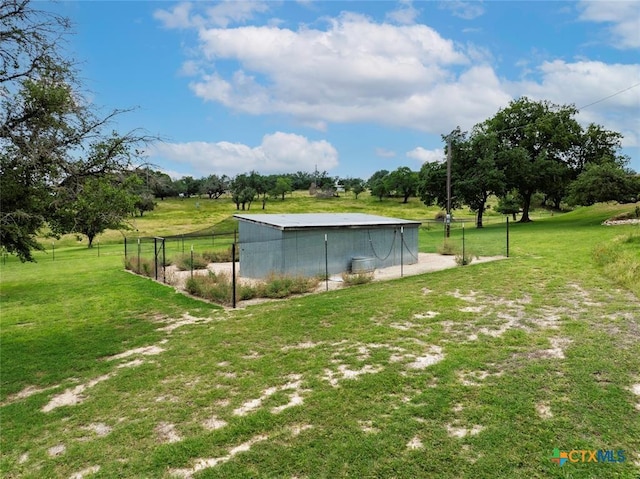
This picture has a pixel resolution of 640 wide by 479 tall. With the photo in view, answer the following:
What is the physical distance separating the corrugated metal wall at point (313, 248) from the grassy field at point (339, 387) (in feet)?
15.6

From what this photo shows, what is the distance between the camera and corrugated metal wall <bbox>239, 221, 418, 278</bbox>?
15773 millimetres

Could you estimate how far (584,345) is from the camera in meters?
6.55

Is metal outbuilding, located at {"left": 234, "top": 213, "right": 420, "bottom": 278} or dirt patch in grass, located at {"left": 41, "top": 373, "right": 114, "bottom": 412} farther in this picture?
metal outbuilding, located at {"left": 234, "top": 213, "right": 420, "bottom": 278}

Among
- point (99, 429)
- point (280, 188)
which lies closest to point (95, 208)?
point (99, 429)

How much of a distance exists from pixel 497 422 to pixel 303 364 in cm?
305

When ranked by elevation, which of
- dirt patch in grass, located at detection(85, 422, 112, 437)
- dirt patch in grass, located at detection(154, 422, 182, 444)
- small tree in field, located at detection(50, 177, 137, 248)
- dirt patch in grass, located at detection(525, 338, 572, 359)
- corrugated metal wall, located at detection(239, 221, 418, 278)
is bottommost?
dirt patch in grass, located at detection(85, 422, 112, 437)

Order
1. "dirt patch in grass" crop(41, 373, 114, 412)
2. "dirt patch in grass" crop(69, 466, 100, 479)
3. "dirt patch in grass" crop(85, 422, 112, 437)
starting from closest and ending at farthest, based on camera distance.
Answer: "dirt patch in grass" crop(69, 466, 100, 479) < "dirt patch in grass" crop(85, 422, 112, 437) < "dirt patch in grass" crop(41, 373, 114, 412)

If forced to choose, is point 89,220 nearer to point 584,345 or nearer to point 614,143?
point 584,345

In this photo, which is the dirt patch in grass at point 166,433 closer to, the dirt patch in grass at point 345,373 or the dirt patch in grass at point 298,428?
the dirt patch in grass at point 298,428

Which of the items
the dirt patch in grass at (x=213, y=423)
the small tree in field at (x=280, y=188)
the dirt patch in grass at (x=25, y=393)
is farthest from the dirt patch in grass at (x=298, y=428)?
the small tree in field at (x=280, y=188)

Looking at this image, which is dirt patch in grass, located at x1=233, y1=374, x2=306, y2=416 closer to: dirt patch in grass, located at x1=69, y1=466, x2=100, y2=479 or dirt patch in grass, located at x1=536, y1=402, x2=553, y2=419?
dirt patch in grass, located at x1=69, y1=466, x2=100, y2=479

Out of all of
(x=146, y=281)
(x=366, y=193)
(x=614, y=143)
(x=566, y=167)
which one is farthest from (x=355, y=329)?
(x=366, y=193)

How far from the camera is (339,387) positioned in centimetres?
563

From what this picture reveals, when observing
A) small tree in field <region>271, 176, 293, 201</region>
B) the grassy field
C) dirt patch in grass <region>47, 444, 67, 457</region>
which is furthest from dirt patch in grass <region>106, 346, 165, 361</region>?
small tree in field <region>271, 176, 293, 201</region>
